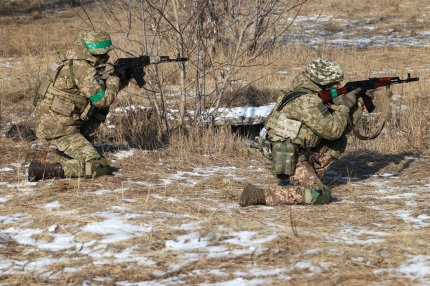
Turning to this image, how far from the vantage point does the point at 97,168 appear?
6703 mm

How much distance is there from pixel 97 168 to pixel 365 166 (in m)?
2.87

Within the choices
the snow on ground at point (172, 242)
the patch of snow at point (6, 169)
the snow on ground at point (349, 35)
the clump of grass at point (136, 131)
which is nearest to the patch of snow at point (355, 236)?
the snow on ground at point (172, 242)

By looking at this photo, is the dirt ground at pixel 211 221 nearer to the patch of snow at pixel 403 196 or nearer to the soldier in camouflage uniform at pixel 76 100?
the patch of snow at pixel 403 196

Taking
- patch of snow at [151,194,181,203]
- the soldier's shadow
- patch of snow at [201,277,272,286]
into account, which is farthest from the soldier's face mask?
patch of snow at [201,277,272,286]

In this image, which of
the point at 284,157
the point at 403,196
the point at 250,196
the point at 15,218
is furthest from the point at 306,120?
the point at 15,218

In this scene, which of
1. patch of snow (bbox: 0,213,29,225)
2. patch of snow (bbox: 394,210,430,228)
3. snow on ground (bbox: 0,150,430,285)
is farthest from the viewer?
patch of snow (bbox: 0,213,29,225)

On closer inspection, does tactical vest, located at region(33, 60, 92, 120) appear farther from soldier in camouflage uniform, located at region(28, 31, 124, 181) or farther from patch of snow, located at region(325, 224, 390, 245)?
patch of snow, located at region(325, 224, 390, 245)

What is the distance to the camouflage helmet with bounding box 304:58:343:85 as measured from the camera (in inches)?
237

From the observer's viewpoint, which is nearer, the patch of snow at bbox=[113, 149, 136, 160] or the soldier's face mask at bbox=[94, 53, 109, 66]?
the soldier's face mask at bbox=[94, 53, 109, 66]

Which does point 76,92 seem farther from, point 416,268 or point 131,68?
point 416,268

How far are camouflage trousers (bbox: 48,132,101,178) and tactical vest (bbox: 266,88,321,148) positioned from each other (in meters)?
1.82

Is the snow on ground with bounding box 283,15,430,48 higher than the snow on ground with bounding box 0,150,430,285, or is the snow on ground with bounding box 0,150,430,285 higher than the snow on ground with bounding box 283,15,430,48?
the snow on ground with bounding box 283,15,430,48

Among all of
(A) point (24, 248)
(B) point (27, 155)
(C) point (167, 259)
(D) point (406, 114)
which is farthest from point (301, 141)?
(D) point (406, 114)

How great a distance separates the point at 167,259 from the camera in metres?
4.30
